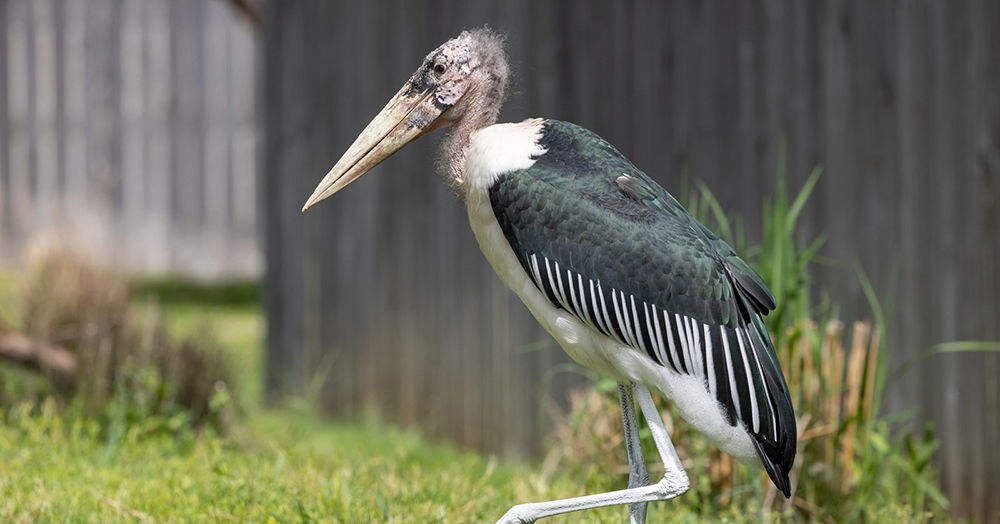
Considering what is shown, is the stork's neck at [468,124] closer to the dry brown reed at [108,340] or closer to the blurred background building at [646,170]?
the blurred background building at [646,170]

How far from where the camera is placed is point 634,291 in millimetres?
3156

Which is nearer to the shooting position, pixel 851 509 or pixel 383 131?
pixel 383 131

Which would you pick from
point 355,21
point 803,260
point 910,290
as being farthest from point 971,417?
point 355,21

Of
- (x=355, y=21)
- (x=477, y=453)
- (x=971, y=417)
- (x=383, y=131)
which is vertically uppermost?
(x=355, y=21)

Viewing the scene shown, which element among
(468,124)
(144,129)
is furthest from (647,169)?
(144,129)

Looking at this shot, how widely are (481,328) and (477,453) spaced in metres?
0.64

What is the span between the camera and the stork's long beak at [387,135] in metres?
3.44

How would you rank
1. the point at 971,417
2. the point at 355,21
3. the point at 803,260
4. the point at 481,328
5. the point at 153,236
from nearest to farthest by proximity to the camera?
the point at 803,260
the point at 971,417
the point at 481,328
the point at 355,21
the point at 153,236

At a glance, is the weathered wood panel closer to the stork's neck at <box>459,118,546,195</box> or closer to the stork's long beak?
the stork's long beak

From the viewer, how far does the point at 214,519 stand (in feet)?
12.0

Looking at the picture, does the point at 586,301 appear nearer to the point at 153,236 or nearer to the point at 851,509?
the point at 851,509

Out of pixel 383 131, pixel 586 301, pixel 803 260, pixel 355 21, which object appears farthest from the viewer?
pixel 355 21

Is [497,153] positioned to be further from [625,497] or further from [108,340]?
[108,340]

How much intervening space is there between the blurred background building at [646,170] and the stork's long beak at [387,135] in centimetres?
33
